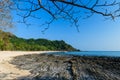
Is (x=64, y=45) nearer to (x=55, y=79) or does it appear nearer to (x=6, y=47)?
(x=6, y=47)

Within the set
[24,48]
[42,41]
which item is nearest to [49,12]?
[24,48]

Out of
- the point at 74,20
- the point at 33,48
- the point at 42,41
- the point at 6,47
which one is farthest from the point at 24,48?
the point at 74,20

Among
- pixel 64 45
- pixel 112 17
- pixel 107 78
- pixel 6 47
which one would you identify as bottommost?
pixel 107 78

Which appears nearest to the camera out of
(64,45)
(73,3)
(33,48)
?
(73,3)

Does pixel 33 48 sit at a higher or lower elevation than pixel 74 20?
higher

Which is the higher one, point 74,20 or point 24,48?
point 24,48

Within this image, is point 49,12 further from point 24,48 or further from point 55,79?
point 24,48

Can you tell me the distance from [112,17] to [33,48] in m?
115

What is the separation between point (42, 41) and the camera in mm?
175875

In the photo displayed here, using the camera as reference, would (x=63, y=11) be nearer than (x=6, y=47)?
Yes

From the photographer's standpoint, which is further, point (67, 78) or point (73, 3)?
point (67, 78)

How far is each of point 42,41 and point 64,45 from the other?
2066 cm

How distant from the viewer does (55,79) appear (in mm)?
13312

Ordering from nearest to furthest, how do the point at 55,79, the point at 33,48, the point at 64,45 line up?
the point at 55,79
the point at 33,48
the point at 64,45
